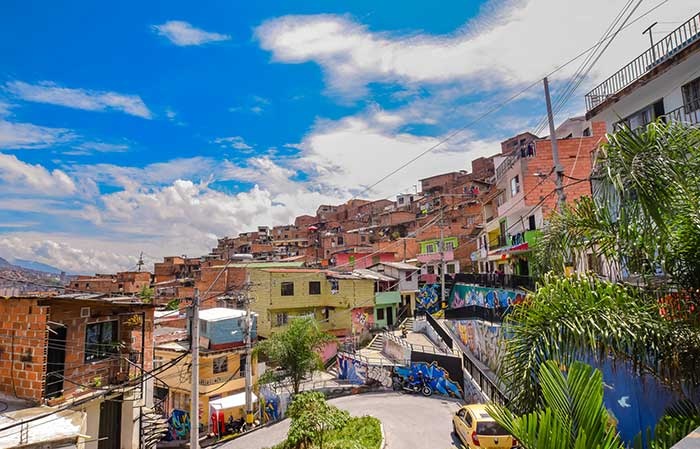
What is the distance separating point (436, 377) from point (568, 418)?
61.3 ft

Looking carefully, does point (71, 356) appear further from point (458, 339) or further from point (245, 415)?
point (458, 339)

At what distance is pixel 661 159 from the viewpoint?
460 centimetres

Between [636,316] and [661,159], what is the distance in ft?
6.52

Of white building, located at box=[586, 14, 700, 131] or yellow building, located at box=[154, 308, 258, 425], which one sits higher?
white building, located at box=[586, 14, 700, 131]

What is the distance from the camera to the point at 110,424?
15.3 m

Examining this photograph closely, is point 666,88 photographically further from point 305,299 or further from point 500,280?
point 305,299

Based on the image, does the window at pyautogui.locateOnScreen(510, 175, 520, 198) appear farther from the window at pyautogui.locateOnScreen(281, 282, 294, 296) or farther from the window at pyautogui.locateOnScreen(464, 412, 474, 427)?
the window at pyautogui.locateOnScreen(281, 282, 294, 296)

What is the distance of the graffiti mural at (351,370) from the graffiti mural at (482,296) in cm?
858

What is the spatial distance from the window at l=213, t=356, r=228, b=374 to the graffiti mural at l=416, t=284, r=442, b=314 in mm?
20917

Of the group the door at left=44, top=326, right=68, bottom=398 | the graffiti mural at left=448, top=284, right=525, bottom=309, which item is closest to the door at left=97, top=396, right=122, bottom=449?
the door at left=44, top=326, right=68, bottom=398

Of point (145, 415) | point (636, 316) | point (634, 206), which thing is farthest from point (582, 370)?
point (145, 415)

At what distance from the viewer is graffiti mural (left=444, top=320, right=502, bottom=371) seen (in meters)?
18.6

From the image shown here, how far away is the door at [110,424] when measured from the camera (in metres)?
15.0

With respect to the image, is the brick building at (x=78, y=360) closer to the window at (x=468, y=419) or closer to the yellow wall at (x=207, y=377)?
the yellow wall at (x=207, y=377)
